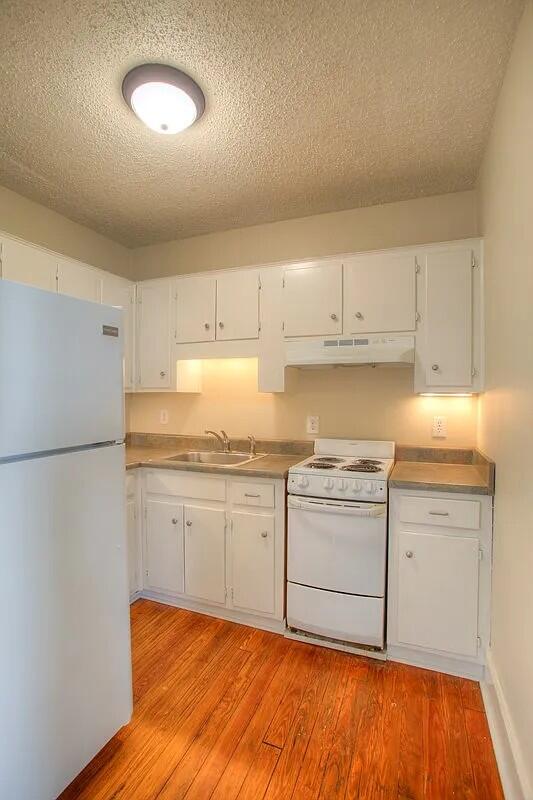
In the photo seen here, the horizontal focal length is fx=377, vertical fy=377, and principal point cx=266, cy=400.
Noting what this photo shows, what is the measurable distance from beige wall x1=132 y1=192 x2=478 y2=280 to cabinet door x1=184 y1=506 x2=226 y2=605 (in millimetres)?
1872

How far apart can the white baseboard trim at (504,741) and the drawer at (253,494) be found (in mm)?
1263

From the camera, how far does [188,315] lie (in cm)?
272

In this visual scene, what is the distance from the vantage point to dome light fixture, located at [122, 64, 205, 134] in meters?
1.46

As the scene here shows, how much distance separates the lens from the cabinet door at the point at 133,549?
2.47 metres

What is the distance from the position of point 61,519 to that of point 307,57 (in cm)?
190

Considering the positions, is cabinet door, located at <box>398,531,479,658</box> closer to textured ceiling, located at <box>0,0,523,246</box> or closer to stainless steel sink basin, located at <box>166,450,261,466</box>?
stainless steel sink basin, located at <box>166,450,261,466</box>

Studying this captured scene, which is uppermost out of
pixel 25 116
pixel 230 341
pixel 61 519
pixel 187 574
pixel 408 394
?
pixel 25 116

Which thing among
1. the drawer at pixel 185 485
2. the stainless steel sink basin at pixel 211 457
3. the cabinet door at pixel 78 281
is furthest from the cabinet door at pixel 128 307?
the drawer at pixel 185 485

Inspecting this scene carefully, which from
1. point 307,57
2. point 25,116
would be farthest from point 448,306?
point 25,116

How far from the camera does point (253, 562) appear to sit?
2.24 m

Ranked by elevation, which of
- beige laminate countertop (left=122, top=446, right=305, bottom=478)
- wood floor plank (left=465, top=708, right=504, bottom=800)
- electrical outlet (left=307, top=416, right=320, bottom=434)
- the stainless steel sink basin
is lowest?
wood floor plank (left=465, top=708, right=504, bottom=800)

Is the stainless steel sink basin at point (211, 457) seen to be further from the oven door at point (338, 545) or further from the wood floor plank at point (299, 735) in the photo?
Answer: the wood floor plank at point (299, 735)

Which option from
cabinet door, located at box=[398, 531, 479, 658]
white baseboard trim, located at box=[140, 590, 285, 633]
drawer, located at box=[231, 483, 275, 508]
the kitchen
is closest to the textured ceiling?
the kitchen

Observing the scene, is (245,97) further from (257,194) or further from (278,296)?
(278,296)
